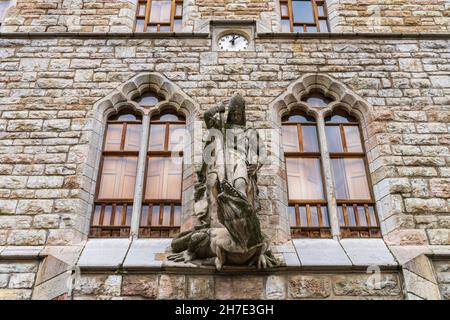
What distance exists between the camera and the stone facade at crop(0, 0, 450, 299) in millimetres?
5914

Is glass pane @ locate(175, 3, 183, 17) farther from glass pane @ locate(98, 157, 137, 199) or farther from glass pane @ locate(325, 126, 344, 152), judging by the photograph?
glass pane @ locate(325, 126, 344, 152)

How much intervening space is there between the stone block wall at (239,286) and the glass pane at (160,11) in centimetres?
513

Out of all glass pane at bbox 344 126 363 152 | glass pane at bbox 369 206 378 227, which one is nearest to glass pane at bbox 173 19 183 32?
glass pane at bbox 344 126 363 152

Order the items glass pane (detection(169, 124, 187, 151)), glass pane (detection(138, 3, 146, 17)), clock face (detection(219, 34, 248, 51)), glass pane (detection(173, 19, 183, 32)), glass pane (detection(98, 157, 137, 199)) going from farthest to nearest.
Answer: glass pane (detection(138, 3, 146, 17))
glass pane (detection(173, 19, 183, 32))
clock face (detection(219, 34, 248, 51))
glass pane (detection(169, 124, 187, 151))
glass pane (detection(98, 157, 137, 199))

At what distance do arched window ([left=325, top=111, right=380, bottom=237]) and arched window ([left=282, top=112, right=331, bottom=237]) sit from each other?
0.22 metres

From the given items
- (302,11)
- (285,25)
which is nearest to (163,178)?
(285,25)

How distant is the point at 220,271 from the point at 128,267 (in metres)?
1.06

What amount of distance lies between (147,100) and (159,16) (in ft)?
6.98

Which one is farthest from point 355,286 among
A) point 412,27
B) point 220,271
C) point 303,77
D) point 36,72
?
point 36,72

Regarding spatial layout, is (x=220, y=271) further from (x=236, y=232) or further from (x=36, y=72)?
(x=36, y=72)

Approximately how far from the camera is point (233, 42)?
28.1 feet

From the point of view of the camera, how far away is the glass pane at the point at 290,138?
7.44m

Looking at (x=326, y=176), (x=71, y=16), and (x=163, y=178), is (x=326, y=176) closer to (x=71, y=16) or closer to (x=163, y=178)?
(x=163, y=178)
